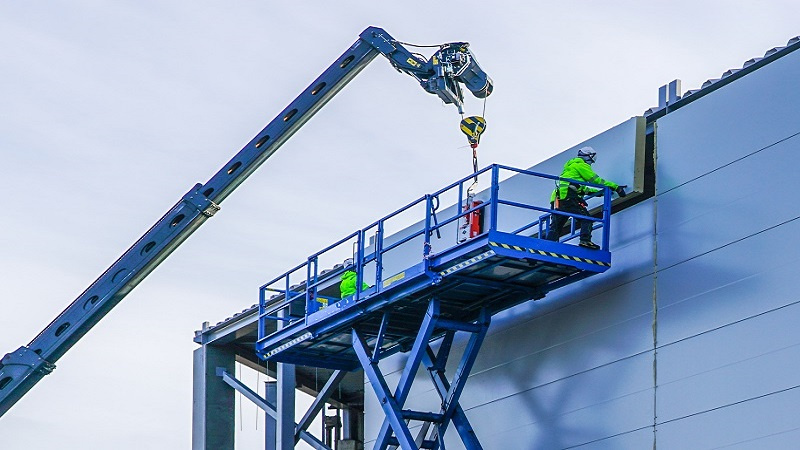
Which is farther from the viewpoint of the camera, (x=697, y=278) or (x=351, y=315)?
(x=351, y=315)

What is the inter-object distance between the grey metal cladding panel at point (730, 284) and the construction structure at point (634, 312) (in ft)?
0.08

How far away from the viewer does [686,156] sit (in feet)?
69.4

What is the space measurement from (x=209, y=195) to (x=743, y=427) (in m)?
15.5

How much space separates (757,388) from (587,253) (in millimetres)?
3808

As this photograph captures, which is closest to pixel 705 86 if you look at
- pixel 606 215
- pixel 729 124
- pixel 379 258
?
pixel 729 124

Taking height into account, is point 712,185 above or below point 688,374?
above

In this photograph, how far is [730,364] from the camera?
19.3 meters

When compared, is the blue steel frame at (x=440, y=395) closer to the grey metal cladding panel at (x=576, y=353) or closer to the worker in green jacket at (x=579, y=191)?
the grey metal cladding panel at (x=576, y=353)

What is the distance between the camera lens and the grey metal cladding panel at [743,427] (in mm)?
18312

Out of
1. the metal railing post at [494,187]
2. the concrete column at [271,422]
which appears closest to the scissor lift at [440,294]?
the metal railing post at [494,187]

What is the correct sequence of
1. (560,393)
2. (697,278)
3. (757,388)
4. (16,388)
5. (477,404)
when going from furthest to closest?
(16,388)
(477,404)
(560,393)
(697,278)
(757,388)

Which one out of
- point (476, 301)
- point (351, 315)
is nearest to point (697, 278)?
point (476, 301)

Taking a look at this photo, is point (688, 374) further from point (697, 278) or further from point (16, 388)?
point (16, 388)

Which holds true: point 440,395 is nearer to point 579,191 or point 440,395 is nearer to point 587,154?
point 579,191
